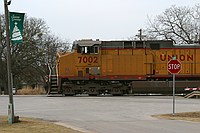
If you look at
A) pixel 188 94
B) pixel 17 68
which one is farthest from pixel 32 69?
pixel 188 94

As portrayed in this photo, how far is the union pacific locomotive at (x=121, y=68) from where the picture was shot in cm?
3234

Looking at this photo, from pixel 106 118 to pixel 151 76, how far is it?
16108mm

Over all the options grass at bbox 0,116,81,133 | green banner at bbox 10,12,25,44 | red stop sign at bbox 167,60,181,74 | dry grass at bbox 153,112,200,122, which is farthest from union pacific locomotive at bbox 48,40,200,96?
grass at bbox 0,116,81,133

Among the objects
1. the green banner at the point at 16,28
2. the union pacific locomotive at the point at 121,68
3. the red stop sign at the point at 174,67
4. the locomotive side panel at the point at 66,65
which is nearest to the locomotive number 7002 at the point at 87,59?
the union pacific locomotive at the point at 121,68

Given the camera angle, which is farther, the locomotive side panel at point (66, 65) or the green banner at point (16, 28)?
the locomotive side panel at point (66, 65)

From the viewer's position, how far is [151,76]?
3269cm

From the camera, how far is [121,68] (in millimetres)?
32719

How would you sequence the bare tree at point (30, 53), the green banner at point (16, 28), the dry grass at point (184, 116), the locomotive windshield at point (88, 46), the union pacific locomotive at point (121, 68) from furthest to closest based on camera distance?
the bare tree at point (30, 53) < the locomotive windshield at point (88, 46) < the union pacific locomotive at point (121, 68) < the dry grass at point (184, 116) < the green banner at point (16, 28)

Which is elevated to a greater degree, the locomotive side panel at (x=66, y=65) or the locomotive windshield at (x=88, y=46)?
the locomotive windshield at (x=88, y=46)

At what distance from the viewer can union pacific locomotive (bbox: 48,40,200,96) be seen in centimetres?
3234

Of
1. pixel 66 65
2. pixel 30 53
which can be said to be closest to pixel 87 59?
pixel 66 65

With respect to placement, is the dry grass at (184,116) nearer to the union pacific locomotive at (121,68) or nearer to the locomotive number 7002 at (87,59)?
the union pacific locomotive at (121,68)

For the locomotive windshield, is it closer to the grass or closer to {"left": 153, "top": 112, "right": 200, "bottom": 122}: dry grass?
{"left": 153, "top": 112, "right": 200, "bottom": 122}: dry grass

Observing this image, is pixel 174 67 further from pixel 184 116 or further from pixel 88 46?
pixel 88 46
